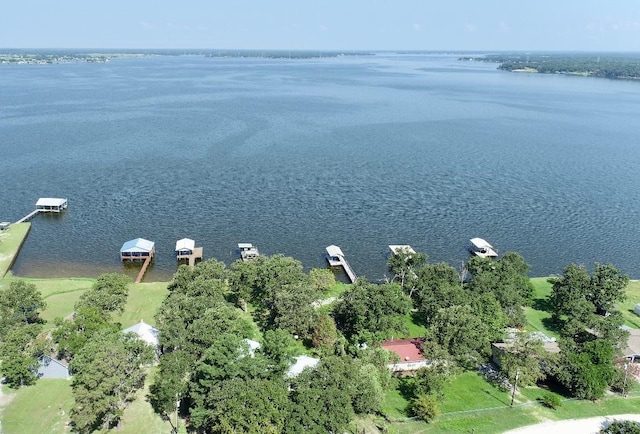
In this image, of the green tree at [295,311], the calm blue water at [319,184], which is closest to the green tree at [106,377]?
the green tree at [295,311]

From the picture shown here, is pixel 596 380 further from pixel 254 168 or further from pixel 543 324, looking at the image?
pixel 254 168

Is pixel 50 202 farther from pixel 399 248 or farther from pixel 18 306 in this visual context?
pixel 399 248

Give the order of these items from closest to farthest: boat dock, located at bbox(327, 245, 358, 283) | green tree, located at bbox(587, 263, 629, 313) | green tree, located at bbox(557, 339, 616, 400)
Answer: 1. green tree, located at bbox(557, 339, 616, 400)
2. green tree, located at bbox(587, 263, 629, 313)
3. boat dock, located at bbox(327, 245, 358, 283)

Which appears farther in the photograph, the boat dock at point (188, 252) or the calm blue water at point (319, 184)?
the calm blue water at point (319, 184)

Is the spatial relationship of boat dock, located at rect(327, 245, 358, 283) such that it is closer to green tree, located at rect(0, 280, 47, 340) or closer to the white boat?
the white boat

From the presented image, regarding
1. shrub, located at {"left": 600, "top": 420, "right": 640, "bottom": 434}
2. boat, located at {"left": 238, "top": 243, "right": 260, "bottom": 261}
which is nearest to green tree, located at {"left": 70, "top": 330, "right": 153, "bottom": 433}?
boat, located at {"left": 238, "top": 243, "right": 260, "bottom": 261}

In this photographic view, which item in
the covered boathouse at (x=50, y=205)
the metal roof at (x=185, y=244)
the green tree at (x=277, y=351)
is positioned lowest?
the metal roof at (x=185, y=244)

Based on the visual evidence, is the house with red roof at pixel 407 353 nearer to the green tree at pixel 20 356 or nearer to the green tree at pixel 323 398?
the green tree at pixel 323 398
